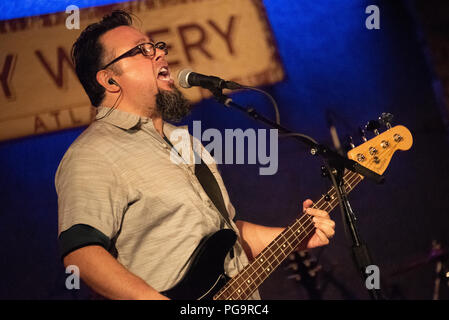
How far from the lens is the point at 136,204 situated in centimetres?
171

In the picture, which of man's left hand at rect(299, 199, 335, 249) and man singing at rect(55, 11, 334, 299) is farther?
man's left hand at rect(299, 199, 335, 249)

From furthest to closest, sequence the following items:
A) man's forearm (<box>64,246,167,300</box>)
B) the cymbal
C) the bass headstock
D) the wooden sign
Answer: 1. the cymbal
2. the wooden sign
3. the bass headstock
4. man's forearm (<box>64,246,167,300</box>)

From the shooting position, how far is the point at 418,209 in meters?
3.66

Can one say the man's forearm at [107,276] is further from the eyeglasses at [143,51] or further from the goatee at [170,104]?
the eyeglasses at [143,51]

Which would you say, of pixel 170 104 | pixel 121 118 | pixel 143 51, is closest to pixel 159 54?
pixel 143 51

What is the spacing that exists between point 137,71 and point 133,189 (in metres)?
0.71

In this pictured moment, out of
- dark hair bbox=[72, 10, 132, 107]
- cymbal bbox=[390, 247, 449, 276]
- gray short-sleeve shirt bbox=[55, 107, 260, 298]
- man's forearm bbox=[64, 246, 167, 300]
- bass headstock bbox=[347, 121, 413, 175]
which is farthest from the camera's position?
cymbal bbox=[390, 247, 449, 276]

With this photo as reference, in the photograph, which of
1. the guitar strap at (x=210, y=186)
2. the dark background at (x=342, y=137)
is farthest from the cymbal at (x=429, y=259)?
the guitar strap at (x=210, y=186)

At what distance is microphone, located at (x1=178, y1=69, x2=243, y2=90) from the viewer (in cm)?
167

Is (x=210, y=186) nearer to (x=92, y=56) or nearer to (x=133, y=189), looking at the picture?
(x=133, y=189)

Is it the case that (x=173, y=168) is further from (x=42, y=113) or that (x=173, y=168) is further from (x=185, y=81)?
(x=42, y=113)

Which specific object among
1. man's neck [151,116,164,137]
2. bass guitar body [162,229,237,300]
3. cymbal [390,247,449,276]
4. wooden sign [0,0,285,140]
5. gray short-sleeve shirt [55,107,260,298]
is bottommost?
cymbal [390,247,449,276]

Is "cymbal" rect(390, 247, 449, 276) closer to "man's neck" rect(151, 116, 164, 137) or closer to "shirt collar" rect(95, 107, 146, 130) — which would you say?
"man's neck" rect(151, 116, 164, 137)

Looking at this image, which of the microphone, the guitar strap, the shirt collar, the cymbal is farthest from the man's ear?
the cymbal
